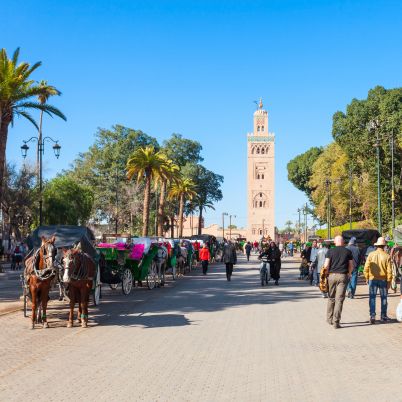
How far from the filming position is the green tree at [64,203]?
202 ft

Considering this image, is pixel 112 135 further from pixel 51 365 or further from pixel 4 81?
pixel 51 365

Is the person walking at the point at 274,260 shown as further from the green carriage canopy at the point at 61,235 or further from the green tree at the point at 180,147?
the green tree at the point at 180,147

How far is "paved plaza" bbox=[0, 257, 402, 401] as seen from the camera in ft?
24.1

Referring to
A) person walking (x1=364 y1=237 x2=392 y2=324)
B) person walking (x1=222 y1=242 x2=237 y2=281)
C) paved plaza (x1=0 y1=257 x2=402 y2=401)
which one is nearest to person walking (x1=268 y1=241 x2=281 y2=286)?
person walking (x1=222 y1=242 x2=237 y2=281)

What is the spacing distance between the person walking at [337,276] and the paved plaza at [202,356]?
1.28 feet

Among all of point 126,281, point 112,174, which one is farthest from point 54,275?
point 112,174

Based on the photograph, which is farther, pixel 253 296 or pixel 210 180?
pixel 210 180

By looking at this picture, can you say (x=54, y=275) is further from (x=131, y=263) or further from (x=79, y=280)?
(x=131, y=263)

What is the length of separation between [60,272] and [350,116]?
51904 millimetres

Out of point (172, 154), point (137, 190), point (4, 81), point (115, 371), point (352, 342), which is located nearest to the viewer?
point (115, 371)

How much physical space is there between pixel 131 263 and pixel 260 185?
12719 cm

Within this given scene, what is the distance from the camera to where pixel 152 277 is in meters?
22.7

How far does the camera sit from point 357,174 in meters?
65.8

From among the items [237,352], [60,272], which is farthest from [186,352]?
[60,272]
